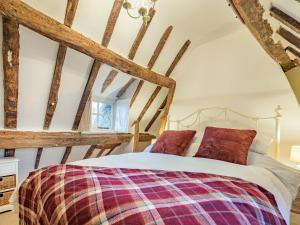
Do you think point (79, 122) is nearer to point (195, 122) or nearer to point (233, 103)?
point (195, 122)

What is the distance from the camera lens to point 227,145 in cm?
242

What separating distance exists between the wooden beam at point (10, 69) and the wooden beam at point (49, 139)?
0.45ft

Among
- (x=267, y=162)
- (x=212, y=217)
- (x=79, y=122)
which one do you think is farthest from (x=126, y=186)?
(x=79, y=122)

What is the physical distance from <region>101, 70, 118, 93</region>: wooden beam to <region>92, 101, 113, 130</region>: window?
16.2 inches

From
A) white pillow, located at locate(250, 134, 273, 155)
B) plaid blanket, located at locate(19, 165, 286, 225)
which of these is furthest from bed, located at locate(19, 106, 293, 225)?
white pillow, located at locate(250, 134, 273, 155)

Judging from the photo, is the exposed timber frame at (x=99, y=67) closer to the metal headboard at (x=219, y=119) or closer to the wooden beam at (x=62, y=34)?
the wooden beam at (x=62, y=34)

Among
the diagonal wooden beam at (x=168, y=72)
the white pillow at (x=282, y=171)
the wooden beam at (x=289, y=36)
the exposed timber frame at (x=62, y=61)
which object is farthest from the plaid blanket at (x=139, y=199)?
the diagonal wooden beam at (x=168, y=72)

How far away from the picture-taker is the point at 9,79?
233 cm

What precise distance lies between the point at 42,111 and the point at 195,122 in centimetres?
227

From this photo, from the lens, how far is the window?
400cm

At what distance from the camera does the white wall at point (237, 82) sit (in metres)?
2.72

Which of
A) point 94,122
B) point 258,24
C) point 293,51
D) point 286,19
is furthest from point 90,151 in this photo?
point 293,51

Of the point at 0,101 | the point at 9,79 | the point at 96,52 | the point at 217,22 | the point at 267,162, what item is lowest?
the point at 267,162

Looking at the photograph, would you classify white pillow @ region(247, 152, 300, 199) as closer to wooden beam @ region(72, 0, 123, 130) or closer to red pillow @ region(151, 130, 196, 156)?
red pillow @ region(151, 130, 196, 156)
